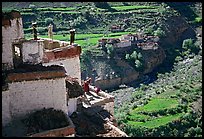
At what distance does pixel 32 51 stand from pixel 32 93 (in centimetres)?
180

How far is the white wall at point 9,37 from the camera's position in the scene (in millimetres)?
16250

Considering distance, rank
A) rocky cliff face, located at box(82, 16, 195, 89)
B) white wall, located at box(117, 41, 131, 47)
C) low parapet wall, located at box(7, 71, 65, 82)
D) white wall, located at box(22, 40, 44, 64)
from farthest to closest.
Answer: white wall, located at box(117, 41, 131, 47) → rocky cliff face, located at box(82, 16, 195, 89) → white wall, located at box(22, 40, 44, 64) → low parapet wall, located at box(7, 71, 65, 82)

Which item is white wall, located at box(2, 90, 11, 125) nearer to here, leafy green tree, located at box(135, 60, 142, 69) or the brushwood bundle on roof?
the brushwood bundle on roof

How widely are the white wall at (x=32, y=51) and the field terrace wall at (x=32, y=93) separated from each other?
1052 mm

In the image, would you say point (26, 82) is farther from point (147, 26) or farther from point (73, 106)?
point (147, 26)

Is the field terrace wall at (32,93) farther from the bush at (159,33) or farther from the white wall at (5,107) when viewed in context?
the bush at (159,33)

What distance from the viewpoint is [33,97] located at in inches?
635

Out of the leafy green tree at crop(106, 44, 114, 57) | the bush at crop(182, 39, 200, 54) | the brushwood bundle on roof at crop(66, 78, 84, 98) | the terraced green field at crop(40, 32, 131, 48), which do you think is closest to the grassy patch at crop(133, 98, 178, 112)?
the leafy green tree at crop(106, 44, 114, 57)

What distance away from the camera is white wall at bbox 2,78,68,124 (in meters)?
15.6

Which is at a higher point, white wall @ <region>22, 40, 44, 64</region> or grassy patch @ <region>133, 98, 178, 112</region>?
white wall @ <region>22, 40, 44, 64</region>

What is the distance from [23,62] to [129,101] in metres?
40.0

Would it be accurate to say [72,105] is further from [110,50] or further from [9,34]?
[110,50]

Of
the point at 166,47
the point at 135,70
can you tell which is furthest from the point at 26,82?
the point at 166,47

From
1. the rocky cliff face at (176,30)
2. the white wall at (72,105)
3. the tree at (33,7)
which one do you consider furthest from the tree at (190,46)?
the white wall at (72,105)
